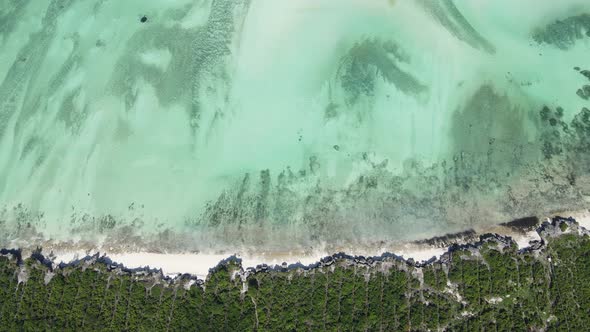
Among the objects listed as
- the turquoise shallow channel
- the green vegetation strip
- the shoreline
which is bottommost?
the green vegetation strip

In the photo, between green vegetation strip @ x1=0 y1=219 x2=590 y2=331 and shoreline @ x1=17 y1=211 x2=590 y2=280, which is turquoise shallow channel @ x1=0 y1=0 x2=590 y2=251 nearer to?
shoreline @ x1=17 y1=211 x2=590 y2=280

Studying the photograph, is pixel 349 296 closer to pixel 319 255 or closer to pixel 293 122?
pixel 319 255

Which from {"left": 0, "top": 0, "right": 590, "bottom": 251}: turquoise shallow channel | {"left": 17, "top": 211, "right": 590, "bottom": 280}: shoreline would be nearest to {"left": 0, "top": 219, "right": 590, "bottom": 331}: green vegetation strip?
{"left": 17, "top": 211, "right": 590, "bottom": 280}: shoreline

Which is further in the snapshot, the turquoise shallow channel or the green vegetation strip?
the turquoise shallow channel

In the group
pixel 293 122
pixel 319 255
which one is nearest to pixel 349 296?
pixel 319 255

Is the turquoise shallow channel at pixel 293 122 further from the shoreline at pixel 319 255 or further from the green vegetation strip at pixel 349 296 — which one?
the green vegetation strip at pixel 349 296

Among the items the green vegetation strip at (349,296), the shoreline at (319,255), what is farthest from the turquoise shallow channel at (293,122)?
the green vegetation strip at (349,296)
